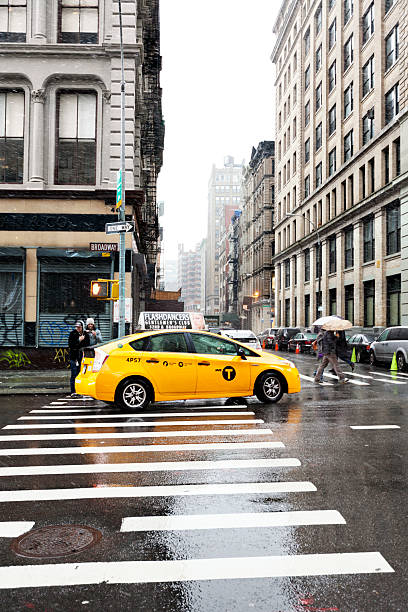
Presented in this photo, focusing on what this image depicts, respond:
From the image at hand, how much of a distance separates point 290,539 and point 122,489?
2076 mm

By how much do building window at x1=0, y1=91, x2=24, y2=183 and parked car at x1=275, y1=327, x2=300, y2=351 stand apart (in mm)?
25545

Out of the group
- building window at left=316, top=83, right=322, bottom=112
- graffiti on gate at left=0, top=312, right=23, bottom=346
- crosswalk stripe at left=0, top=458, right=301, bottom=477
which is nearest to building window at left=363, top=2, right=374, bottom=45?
building window at left=316, top=83, right=322, bottom=112

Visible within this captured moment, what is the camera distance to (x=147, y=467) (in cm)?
660

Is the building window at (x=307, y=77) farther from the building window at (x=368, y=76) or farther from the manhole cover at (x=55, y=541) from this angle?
the manhole cover at (x=55, y=541)

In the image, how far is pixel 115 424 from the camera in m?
9.51

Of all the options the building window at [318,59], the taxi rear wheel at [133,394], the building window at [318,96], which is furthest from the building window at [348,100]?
the taxi rear wheel at [133,394]

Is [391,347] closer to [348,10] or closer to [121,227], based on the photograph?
[121,227]

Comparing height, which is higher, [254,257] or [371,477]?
[254,257]

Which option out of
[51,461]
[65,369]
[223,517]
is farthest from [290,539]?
[65,369]

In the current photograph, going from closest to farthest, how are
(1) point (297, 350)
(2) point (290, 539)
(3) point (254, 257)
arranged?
(2) point (290, 539)
(1) point (297, 350)
(3) point (254, 257)

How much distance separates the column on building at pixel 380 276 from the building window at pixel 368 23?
13257mm

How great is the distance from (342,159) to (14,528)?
43.5 meters

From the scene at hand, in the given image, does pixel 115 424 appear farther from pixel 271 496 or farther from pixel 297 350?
pixel 297 350

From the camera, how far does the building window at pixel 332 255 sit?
46.8 meters
